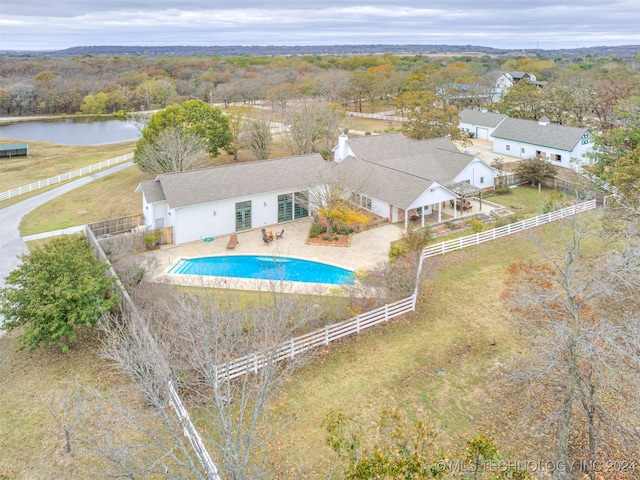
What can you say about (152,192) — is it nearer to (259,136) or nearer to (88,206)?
(88,206)

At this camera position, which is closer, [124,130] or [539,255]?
[539,255]

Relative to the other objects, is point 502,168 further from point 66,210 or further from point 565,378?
point 66,210

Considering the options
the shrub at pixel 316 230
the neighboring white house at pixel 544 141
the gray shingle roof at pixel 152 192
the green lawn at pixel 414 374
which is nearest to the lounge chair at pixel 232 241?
the shrub at pixel 316 230

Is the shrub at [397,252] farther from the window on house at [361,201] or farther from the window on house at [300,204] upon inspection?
the window on house at [361,201]

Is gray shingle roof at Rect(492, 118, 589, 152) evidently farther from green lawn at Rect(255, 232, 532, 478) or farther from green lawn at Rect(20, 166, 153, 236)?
green lawn at Rect(20, 166, 153, 236)

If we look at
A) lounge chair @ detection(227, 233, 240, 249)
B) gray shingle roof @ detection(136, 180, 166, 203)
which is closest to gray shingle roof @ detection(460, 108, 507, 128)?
lounge chair @ detection(227, 233, 240, 249)

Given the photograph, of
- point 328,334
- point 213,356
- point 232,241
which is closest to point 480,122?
point 232,241

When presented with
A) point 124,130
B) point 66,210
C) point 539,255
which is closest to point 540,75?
point 124,130
